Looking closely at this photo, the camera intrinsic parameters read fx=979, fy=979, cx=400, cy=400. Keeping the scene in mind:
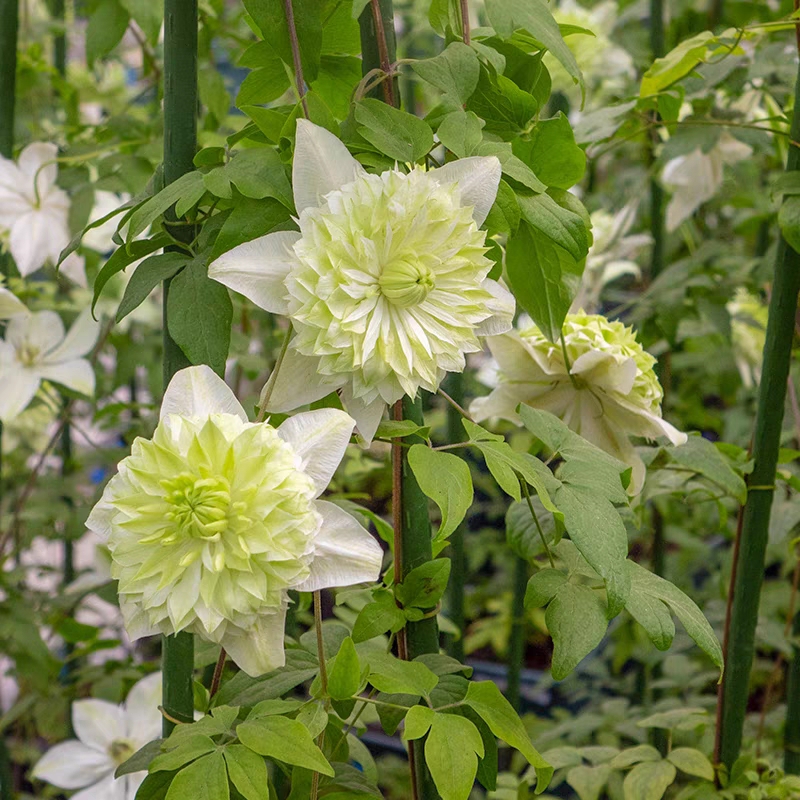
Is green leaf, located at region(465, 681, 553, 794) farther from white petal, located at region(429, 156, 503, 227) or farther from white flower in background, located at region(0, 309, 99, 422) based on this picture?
white flower in background, located at region(0, 309, 99, 422)

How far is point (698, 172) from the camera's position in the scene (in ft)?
3.45

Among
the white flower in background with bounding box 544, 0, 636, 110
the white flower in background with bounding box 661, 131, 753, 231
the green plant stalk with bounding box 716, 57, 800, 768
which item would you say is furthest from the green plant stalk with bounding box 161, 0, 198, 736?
the white flower in background with bounding box 544, 0, 636, 110

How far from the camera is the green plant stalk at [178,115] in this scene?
0.57 m

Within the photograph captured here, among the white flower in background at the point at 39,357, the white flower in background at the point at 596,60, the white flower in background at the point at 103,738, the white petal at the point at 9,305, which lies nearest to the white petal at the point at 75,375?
the white flower in background at the point at 39,357

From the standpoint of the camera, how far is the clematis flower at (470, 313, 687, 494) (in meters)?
0.68

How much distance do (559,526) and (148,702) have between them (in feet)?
1.64

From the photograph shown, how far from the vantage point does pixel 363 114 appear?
0.51 meters

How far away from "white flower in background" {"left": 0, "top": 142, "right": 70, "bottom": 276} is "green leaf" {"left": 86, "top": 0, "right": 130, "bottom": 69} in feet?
0.35

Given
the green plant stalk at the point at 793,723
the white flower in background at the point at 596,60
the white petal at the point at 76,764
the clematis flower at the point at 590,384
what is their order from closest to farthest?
the clematis flower at the point at 590,384
the white petal at the point at 76,764
the green plant stalk at the point at 793,723
the white flower in background at the point at 596,60

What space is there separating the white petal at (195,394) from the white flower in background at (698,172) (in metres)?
0.71

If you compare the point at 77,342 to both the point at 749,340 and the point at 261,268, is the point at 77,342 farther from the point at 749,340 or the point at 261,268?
the point at 749,340

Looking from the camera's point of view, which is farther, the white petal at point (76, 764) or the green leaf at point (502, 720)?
the white petal at point (76, 764)

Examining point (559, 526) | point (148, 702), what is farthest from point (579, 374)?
point (148, 702)

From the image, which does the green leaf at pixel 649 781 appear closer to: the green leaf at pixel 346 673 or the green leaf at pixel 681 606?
the green leaf at pixel 681 606
